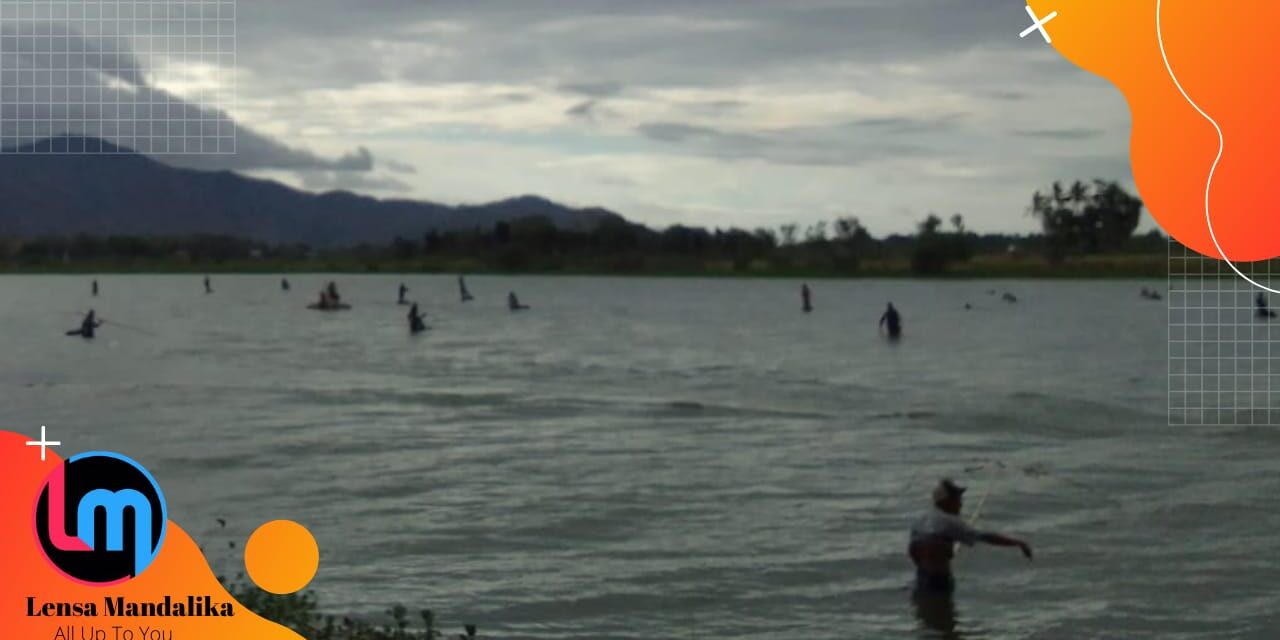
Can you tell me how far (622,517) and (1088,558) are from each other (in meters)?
7.00

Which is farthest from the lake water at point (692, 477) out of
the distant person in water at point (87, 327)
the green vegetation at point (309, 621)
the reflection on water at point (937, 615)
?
the distant person in water at point (87, 327)

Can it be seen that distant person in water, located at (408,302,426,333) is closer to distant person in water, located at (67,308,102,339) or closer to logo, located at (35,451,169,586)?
distant person in water, located at (67,308,102,339)

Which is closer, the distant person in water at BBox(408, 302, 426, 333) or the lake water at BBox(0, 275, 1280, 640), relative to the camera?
the lake water at BBox(0, 275, 1280, 640)

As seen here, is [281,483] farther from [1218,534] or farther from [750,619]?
[1218,534]

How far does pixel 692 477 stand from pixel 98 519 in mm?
16093

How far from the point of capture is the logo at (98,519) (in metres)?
9.92

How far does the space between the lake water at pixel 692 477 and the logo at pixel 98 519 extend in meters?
5.25

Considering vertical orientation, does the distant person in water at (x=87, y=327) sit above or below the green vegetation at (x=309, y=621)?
above

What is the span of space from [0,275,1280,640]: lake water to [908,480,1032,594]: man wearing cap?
1.65ft

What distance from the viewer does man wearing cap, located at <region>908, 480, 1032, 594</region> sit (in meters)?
14.2

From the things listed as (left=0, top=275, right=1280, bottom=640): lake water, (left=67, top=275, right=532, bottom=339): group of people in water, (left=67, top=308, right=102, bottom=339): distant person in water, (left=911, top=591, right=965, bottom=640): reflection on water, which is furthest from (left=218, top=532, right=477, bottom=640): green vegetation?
(left=67, top=308, right=102, bottom=339): distant person in water
